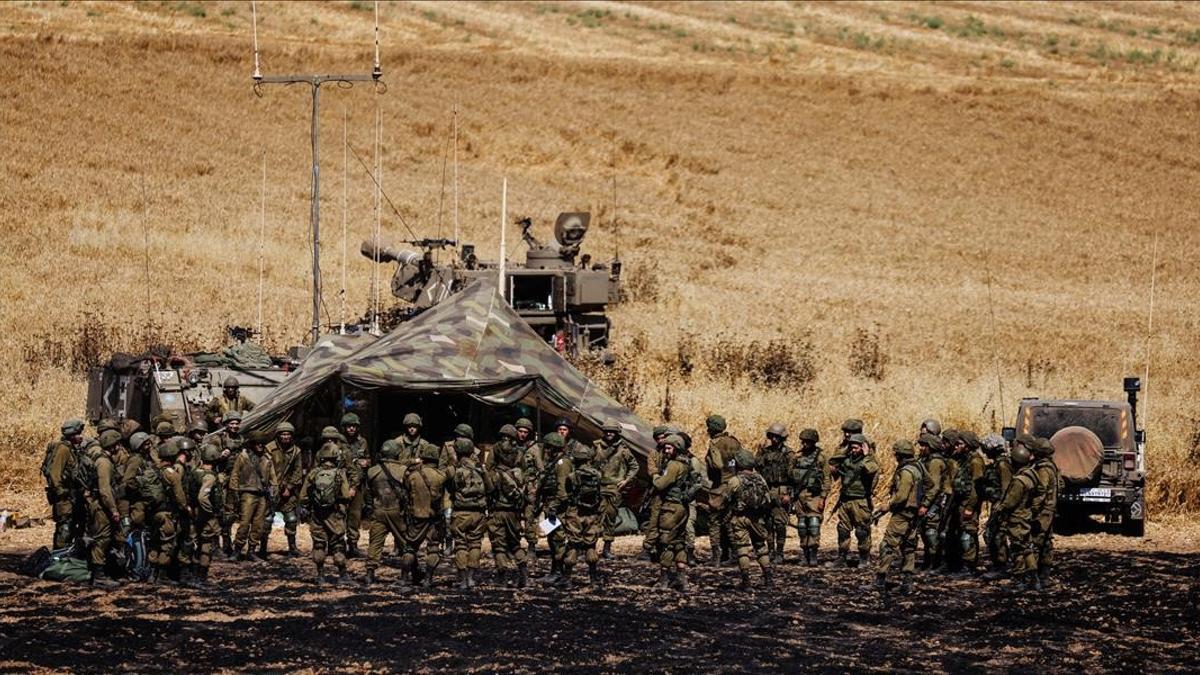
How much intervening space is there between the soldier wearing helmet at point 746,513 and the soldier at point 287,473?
4.51m

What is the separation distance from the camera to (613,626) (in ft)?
47.2

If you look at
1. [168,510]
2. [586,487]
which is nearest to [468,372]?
[586,487]

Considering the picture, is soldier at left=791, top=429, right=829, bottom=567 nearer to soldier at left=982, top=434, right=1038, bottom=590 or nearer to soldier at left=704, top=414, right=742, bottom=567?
soldier at left=704, top=414, right=742, bottom=567

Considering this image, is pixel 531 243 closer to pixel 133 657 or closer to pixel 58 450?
pixel 58 450

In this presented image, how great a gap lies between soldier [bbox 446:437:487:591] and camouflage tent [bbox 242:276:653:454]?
10.9ft

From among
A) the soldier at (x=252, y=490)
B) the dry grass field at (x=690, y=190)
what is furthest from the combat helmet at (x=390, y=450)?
the dry grass field at (x=690, y=190)

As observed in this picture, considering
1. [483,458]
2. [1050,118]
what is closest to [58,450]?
[483,458]

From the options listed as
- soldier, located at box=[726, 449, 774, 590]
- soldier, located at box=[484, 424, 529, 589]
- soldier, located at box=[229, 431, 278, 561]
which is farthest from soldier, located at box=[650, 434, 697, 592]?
soldier, located at box=[229, 431, 278, 561]

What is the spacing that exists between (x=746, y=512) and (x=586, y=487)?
156cm

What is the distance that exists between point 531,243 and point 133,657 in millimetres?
18515

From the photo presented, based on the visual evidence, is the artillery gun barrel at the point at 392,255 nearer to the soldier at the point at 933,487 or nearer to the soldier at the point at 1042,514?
the soldier at the point at 933,487

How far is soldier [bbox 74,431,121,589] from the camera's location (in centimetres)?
1568

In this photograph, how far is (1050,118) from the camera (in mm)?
57250

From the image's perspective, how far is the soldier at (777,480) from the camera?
690 inches
